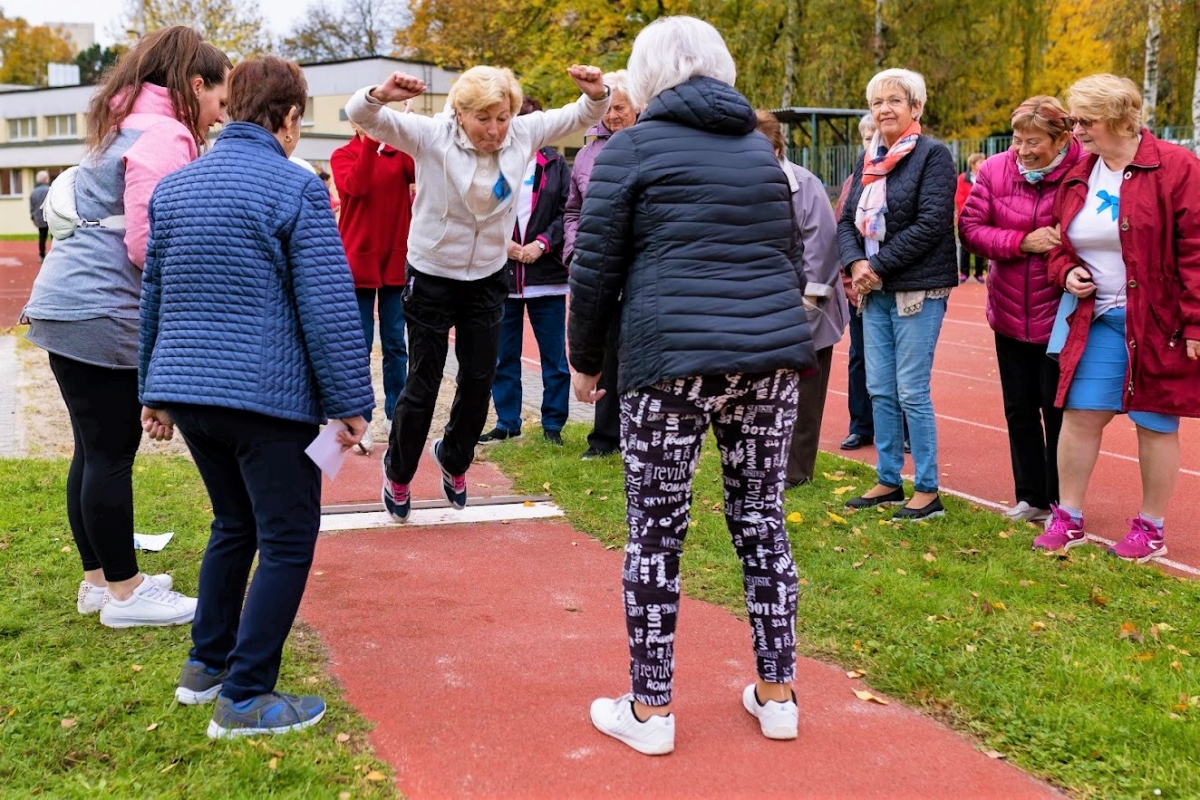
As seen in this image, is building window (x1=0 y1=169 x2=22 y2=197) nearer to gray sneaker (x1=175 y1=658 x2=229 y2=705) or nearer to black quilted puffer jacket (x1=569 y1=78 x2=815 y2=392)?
gray sneaker (x1=175 y1=658 x2=229 y2=705)

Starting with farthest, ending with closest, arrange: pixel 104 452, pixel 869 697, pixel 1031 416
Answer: pixel 1031 416, pixel 104 452, pixel 869 697

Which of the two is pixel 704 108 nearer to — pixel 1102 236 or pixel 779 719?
pixel 779 719

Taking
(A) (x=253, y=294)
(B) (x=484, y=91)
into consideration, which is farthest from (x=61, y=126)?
(A) (x=253, y=294)

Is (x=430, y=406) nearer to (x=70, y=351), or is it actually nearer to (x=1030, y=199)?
(x=70, y=351)

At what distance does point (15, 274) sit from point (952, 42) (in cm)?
2521

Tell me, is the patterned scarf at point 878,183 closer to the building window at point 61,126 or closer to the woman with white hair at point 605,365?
the woman with white hair at point 605,365

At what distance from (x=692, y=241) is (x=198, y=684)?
2101 millimetres

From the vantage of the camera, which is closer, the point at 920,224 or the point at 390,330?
the point at 920,224

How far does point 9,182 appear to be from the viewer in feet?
200

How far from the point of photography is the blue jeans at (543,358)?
8.16 m

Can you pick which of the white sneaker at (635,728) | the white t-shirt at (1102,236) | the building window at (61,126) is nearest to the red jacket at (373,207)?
the white t-shirt at (1102,236)

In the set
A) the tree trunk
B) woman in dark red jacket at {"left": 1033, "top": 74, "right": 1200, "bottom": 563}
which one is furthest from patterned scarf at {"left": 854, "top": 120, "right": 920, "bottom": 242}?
the tree trunk

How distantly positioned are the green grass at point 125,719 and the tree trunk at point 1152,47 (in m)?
25.7

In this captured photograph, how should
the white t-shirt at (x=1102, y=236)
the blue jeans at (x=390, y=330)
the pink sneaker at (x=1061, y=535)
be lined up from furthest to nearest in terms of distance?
the blue jeans at (x=390, y=330)
the pink sneaker at (x=1061, y=535)
the white t-shirt at (x=1102, y=236)
